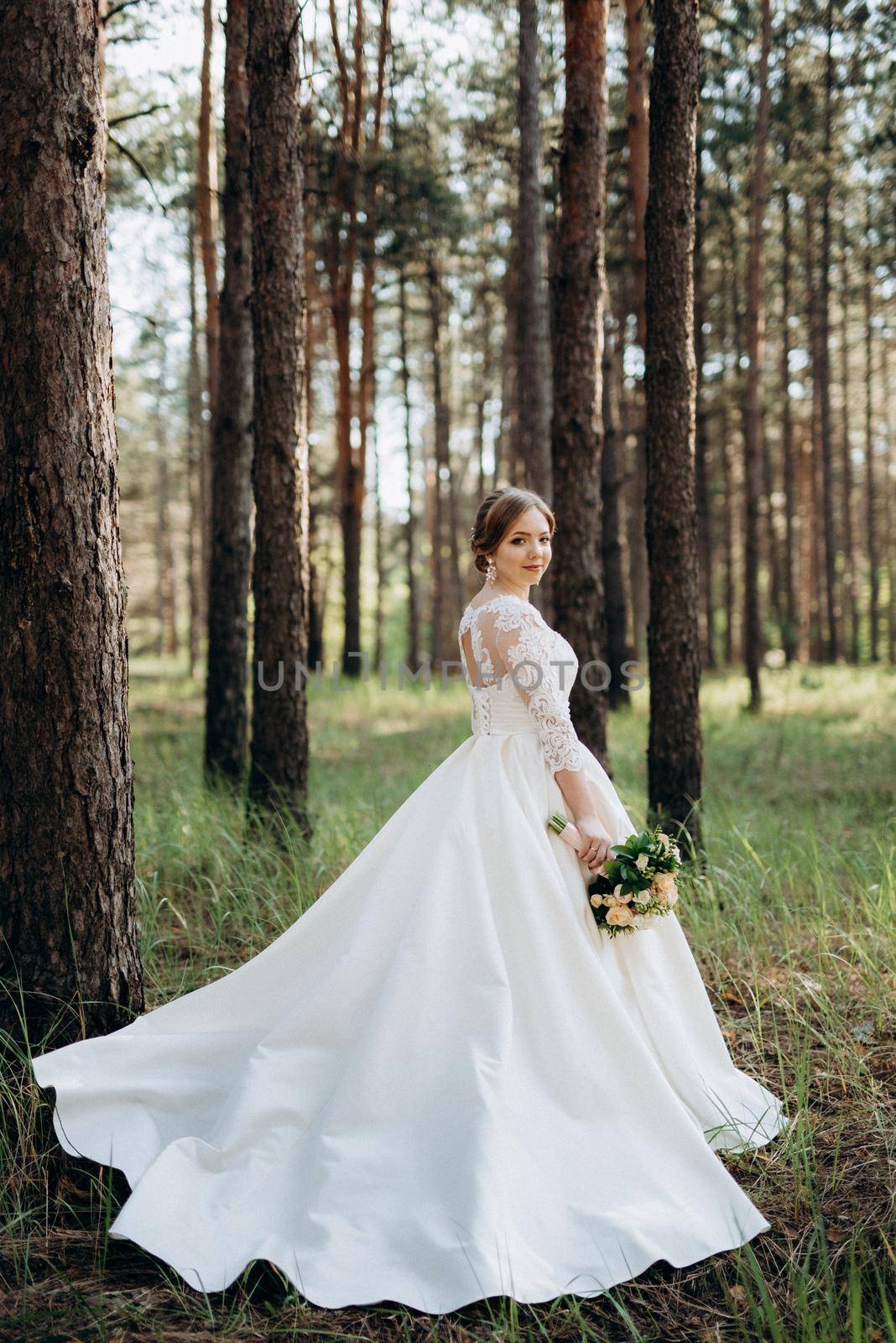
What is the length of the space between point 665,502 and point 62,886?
4.17 meters

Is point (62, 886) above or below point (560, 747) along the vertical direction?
below

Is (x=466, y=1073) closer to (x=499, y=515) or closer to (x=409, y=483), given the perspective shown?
(x=499, y=515)

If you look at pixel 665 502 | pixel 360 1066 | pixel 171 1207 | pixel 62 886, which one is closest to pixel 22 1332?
pixel 171 1207

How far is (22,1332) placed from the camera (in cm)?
243

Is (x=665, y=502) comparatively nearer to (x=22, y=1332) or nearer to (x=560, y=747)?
(x=560, y=747)

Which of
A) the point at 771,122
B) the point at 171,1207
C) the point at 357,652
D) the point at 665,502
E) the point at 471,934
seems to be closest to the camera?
the point at 171,1207

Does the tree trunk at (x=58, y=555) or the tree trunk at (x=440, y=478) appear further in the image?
the tree trunk at (x=440, y=478)

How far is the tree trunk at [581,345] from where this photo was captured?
22.5 ft

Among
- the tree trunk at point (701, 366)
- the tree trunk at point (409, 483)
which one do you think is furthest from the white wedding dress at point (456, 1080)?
the tree trunk at point (409, 483)

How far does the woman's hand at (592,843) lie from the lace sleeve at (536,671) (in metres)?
0.20

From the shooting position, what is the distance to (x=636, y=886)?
3.19 m

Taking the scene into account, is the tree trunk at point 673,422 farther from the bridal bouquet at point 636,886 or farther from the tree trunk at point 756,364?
the tree trunk at point 756,364

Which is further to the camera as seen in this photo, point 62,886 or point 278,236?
point 278,236

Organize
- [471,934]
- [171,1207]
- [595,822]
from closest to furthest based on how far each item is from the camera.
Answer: [171,1207] < [471,934] < [595,822]
